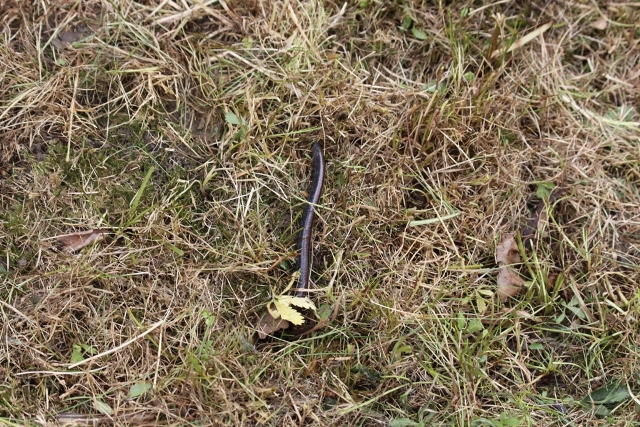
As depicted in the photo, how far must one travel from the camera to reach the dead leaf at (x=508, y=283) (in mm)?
Answer: 3387

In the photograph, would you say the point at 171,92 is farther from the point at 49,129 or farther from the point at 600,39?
the point at 600,39

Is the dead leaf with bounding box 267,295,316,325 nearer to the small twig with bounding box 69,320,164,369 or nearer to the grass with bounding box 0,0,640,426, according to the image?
the grass with bounding box 0,0,640,426

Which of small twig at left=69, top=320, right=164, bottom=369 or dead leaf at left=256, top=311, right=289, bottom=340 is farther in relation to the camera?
dead leaf at left=256, top=311, right=289, bottom=340

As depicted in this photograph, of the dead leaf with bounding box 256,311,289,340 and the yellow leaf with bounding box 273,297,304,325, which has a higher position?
the yellow leaf with bounding box 273,297,304,325

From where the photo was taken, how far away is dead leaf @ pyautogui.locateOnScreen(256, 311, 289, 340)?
10.5 ft

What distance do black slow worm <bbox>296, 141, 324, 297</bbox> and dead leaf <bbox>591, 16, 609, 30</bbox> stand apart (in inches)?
76.1

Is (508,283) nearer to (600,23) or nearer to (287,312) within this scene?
(287,312)

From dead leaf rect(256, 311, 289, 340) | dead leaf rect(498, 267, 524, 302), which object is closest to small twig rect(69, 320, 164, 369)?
dead leaf rect(256, 311, 289, 340)

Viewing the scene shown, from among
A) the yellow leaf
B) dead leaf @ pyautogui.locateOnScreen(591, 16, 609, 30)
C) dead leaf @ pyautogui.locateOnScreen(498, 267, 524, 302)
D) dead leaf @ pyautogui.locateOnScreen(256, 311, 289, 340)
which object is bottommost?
dead leaf @ pyautogui.locateOnScreen(256, 311, 289, 340)

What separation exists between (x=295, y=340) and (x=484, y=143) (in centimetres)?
152

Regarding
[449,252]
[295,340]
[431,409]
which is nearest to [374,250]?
[449,252]

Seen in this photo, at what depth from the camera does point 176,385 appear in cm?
308

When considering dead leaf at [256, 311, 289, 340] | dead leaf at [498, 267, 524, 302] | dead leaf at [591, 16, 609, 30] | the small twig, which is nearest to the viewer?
the small twig

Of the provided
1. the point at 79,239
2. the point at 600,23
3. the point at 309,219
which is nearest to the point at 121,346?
the point at 79,239
